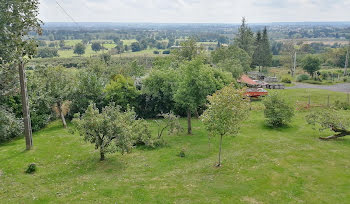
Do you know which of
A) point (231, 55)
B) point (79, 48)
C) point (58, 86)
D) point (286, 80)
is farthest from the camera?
point (79, 48)

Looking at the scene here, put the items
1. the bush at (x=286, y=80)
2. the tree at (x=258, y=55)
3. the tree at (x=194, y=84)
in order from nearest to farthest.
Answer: the tree at (x=194, y=84)
the bush at (x=286, y=80)
the tree at (x=258, y=55)

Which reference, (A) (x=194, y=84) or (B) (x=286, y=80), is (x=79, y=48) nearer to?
(B) (x=286, y=80)

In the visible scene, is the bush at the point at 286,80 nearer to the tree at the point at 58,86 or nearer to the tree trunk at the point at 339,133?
the tree trunk at the point at 339,133

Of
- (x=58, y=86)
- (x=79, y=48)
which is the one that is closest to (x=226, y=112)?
(x=58, y=86)

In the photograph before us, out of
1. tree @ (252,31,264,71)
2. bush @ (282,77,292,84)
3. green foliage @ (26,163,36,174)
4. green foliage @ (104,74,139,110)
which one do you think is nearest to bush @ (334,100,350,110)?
bush @ (282,77,292,84)

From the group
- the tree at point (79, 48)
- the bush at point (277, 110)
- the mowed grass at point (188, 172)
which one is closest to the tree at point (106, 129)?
the mowed grass at point (188, 172)
